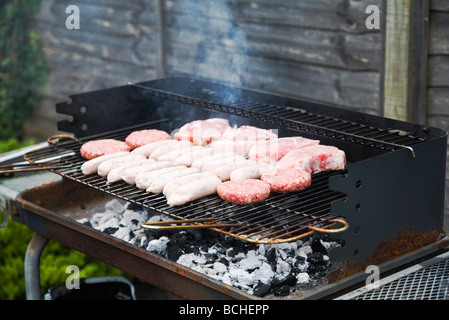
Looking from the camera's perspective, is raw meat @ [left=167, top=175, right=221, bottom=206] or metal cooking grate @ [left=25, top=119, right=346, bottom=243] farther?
raw meat @ [left=167, top=175, right=221, bottom=206]

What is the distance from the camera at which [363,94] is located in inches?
195

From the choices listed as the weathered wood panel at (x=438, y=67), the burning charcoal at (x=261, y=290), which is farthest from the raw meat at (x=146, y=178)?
the weathered wood panel at (x=438, y=67)

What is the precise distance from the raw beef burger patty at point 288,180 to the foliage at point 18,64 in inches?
222

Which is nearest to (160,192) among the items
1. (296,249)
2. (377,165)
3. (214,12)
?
(296,249)

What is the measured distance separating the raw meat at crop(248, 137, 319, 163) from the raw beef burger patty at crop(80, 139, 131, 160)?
0.82m

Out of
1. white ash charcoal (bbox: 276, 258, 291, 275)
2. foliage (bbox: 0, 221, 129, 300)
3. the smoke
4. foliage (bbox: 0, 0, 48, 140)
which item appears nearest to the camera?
white ash charcoal (bbox: 276, 258, 291, 275)

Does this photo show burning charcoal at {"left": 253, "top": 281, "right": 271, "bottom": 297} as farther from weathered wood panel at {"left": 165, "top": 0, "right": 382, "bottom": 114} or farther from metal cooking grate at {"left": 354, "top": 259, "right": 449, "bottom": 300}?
weathered wood panel at {"left": 165, "top": 0, "right": 382, "bottom": 114}

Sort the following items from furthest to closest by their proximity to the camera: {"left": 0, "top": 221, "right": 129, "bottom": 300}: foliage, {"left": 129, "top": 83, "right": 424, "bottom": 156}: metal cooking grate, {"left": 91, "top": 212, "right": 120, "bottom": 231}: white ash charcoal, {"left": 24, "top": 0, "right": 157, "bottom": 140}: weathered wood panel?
1. {"left": 24, "top": 0, "right": 157, "bottom": 140}: weathered wood panel
2. {"left": 0, "top": 221, "right": 129, "bottom": 300}: foliage
3. {"left": 91, "top": 212, "right": 120, "bottom": 231}: white ash charcoal
4. {"left": 129, "top": 83, "right": 424, "bottom": 156}: metal cooking grate

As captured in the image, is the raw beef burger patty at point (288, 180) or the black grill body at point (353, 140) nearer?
the black grill body at point (353, 140)

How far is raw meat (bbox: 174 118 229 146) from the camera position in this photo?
3790mm

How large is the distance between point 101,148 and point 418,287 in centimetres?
194

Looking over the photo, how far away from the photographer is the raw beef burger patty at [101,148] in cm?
368

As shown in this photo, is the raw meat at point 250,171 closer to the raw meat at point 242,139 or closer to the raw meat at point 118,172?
the raw meat at point 242,139

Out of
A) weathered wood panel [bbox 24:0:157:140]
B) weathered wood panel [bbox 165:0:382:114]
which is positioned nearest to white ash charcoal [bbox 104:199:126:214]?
weathered wood panel [bbox 165:0:382:114]
